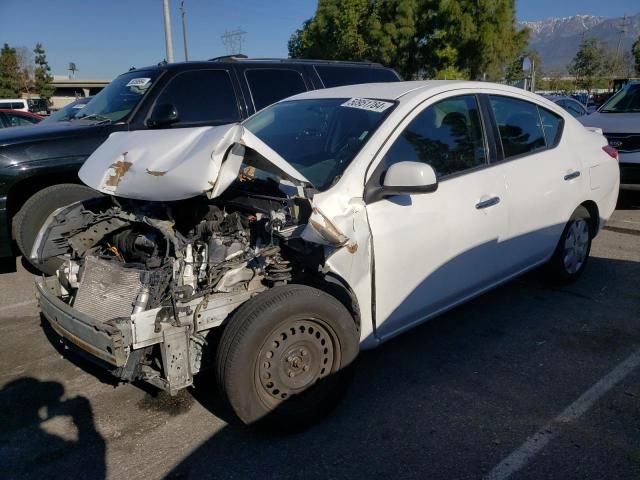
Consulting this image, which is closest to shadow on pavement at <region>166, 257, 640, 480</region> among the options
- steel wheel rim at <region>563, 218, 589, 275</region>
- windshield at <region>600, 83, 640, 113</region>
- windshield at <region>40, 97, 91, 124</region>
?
steel wheel rim at <region>563, 218, 589, 275</region>

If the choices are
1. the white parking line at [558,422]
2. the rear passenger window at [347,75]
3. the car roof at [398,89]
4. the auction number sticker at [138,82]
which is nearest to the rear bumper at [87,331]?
the white parking line at [558,422]

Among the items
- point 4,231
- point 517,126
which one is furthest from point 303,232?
point 4,231

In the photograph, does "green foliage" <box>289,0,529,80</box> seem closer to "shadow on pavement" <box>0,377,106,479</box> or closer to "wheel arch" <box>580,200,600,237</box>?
"wheel arch" <box>580,200,600,237</box>

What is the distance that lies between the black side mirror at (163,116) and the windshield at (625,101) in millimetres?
7311

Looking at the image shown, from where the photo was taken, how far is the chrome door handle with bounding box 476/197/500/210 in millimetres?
3605

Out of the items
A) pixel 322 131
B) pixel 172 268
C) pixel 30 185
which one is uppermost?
pixel 322 131

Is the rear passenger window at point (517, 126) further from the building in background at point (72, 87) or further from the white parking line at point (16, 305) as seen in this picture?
the building in background at point (72, 87)

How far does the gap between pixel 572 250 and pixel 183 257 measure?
3577mm

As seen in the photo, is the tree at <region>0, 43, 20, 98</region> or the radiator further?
the tree at <region>0, 43, 20, 98</region>

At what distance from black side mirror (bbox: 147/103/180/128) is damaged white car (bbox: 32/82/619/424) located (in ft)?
5.85

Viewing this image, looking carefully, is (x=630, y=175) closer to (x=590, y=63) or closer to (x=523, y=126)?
(x=523, y=126)

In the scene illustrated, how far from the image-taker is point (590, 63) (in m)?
52.1

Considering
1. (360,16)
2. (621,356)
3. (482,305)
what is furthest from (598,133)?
(360,16)

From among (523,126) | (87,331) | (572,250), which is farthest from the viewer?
(572,250)
